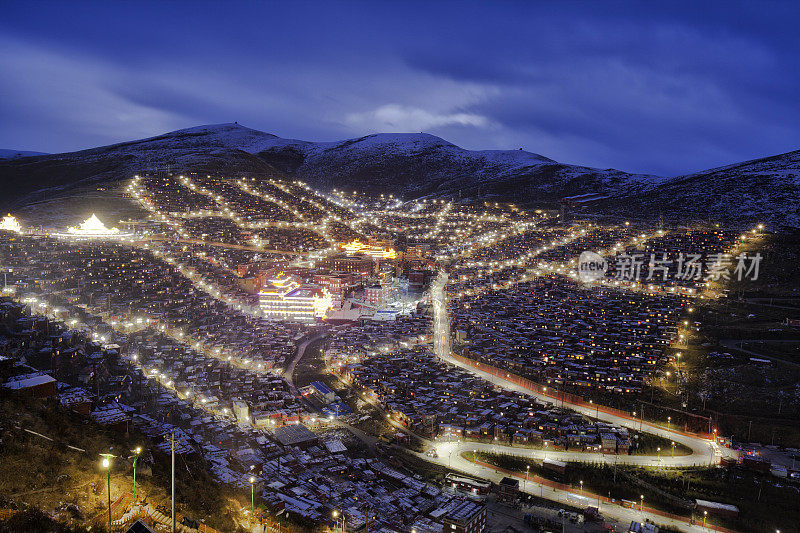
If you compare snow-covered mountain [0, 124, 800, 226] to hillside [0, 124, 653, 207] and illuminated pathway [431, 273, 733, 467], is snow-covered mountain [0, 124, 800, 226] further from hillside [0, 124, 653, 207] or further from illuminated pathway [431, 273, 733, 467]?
illuminated pathway [431, 273, 733, 467]

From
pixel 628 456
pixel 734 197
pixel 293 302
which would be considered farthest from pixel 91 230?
pixel 734 197

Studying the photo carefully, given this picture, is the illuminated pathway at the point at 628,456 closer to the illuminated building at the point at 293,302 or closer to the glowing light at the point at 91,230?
the illuminated building at the point at 293,302

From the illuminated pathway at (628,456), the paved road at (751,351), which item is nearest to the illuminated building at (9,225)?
the illuminated pathway at (628,456)

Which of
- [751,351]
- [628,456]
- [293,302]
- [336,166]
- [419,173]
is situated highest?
[336,166]

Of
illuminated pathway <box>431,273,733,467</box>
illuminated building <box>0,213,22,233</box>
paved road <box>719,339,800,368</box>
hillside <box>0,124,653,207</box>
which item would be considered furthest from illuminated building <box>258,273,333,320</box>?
hillside <box>0,124,653,207</box>

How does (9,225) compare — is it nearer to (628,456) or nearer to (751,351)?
(628,456)
